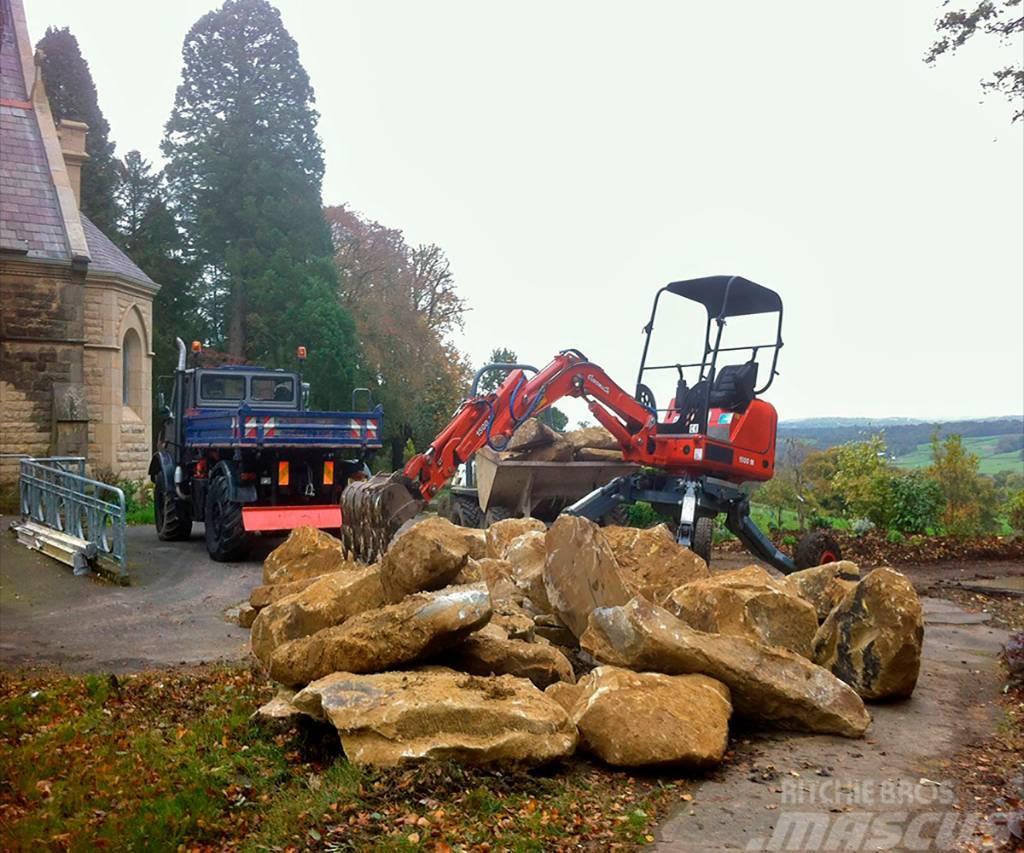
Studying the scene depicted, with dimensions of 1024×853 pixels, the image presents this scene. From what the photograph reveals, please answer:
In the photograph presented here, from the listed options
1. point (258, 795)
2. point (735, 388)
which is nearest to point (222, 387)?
point (735, 388)

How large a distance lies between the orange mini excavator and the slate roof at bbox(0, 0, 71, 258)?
39.6 ft

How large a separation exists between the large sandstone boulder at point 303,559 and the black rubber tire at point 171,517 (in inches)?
237

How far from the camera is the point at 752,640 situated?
6.04m

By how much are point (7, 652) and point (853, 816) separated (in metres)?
6.59

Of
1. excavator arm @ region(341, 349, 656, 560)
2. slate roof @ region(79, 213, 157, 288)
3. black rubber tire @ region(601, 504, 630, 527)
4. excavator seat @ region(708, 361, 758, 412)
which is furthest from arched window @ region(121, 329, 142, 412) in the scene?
excavator seat @ region(708, 361, 758, 412)

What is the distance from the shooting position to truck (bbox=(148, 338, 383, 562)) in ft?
42.3

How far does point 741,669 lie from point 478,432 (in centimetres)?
519

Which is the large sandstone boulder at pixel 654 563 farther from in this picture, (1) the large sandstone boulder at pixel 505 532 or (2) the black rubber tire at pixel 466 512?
(2) the black rubber tire at pixel 466 512

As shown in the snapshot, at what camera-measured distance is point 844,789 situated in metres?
4.87

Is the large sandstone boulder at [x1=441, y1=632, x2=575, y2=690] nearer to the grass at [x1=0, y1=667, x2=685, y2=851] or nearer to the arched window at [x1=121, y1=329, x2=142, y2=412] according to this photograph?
the grass at [x1=0, y1=667, x2=685, y2=851]

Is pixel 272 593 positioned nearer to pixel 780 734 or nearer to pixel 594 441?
pixel 780 734

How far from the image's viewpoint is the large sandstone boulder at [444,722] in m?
4.86

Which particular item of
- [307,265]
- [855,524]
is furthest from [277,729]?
[307,265]

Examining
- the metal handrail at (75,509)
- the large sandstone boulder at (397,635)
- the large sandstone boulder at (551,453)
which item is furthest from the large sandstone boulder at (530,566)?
the metal handrail at (75,509)
